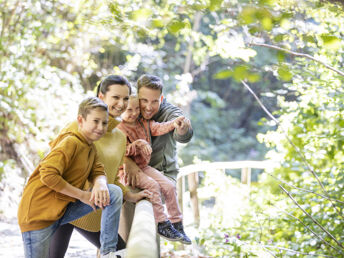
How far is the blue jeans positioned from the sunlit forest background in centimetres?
66

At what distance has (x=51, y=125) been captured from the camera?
4988 mm

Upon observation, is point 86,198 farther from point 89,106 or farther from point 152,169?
point 152,169

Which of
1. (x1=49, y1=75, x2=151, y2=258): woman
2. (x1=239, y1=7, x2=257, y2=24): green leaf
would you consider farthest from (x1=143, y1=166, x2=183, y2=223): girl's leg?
(x1=239, y1=7, x2=257, y2=24): green leaf

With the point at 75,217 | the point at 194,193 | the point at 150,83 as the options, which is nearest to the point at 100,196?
the point at 75,217

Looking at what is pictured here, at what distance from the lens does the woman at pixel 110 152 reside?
1.82 meters

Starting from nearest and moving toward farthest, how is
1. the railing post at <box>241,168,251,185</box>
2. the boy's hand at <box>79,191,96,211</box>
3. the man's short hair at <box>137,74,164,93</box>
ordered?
the boy's hand at <box>79,191,96,211</box>, the man's short hair at <box>137,74,164,93</box>, the railing post at <box>241,168,251,185</box>

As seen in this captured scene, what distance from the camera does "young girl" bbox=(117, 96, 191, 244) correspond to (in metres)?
1.90

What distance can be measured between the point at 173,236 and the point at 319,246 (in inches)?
73.6

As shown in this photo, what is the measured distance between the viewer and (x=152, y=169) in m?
2.02

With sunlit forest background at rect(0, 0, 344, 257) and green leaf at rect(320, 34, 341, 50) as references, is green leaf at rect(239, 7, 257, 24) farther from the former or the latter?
green leaf at rect(320, 34, 341, 50)

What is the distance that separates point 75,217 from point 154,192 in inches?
15.0

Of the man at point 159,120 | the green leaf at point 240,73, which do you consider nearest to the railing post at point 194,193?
the man at point 159,120

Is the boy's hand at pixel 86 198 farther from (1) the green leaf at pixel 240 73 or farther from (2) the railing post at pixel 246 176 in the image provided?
(2) the railing post at pixel 246 176

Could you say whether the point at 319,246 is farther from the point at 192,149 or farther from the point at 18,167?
Result: the point at 192,149
